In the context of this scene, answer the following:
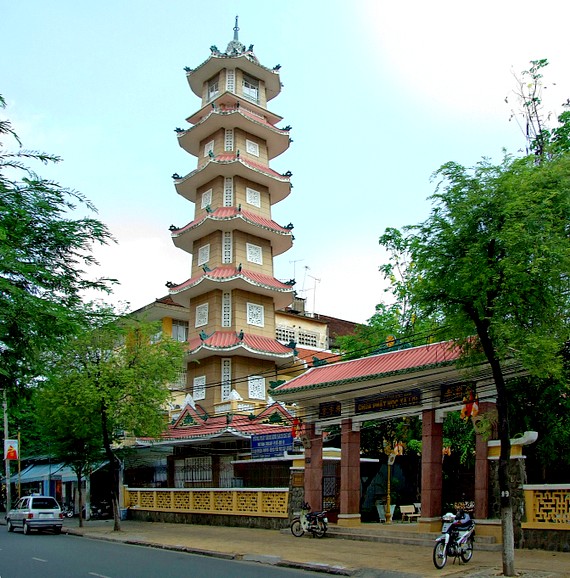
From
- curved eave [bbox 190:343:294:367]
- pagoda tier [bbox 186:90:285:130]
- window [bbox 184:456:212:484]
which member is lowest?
window [bbox 184:456:212:484]

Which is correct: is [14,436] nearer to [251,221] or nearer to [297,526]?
[251,221]

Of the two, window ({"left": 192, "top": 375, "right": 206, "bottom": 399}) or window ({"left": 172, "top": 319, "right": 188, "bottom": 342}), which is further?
window ({"left": 172, "top": 319, "right": 188, "bottom": 342})

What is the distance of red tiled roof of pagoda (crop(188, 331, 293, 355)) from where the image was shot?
36.1m

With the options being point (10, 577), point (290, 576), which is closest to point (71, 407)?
point (10, 577)

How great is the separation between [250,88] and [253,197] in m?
7.05

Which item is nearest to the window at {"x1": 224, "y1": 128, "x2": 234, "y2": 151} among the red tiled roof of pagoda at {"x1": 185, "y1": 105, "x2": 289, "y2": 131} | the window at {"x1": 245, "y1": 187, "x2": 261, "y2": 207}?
the red tiled roof of pagoda at {"x1": 185, "y1": 105, "x2": 289, "y2": 131}

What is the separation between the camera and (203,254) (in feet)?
131

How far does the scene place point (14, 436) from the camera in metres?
46.1

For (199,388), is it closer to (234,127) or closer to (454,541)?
(234,127)

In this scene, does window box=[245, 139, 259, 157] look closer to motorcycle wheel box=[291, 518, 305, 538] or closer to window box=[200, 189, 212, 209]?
Result: window box=[200, 189, 212, 209]

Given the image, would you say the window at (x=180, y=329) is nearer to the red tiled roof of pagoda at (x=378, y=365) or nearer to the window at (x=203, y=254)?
the window at (x=203, y=254)

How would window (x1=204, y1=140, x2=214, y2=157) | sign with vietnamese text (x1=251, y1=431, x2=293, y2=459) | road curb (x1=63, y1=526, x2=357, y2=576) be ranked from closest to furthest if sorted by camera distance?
road curb (x1=63, y1=526, x2=357, y2=576) < sign with vietnamese text (x1=251, y1=431, x2=293, y2=459) < window (x1=204, y1=140, x2=214, y2=157)

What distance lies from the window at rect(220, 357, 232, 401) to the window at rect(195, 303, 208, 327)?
2.60 meters

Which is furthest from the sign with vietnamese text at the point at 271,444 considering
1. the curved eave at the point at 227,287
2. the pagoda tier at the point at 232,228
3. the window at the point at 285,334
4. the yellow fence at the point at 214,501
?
the window at the point at 285,334
